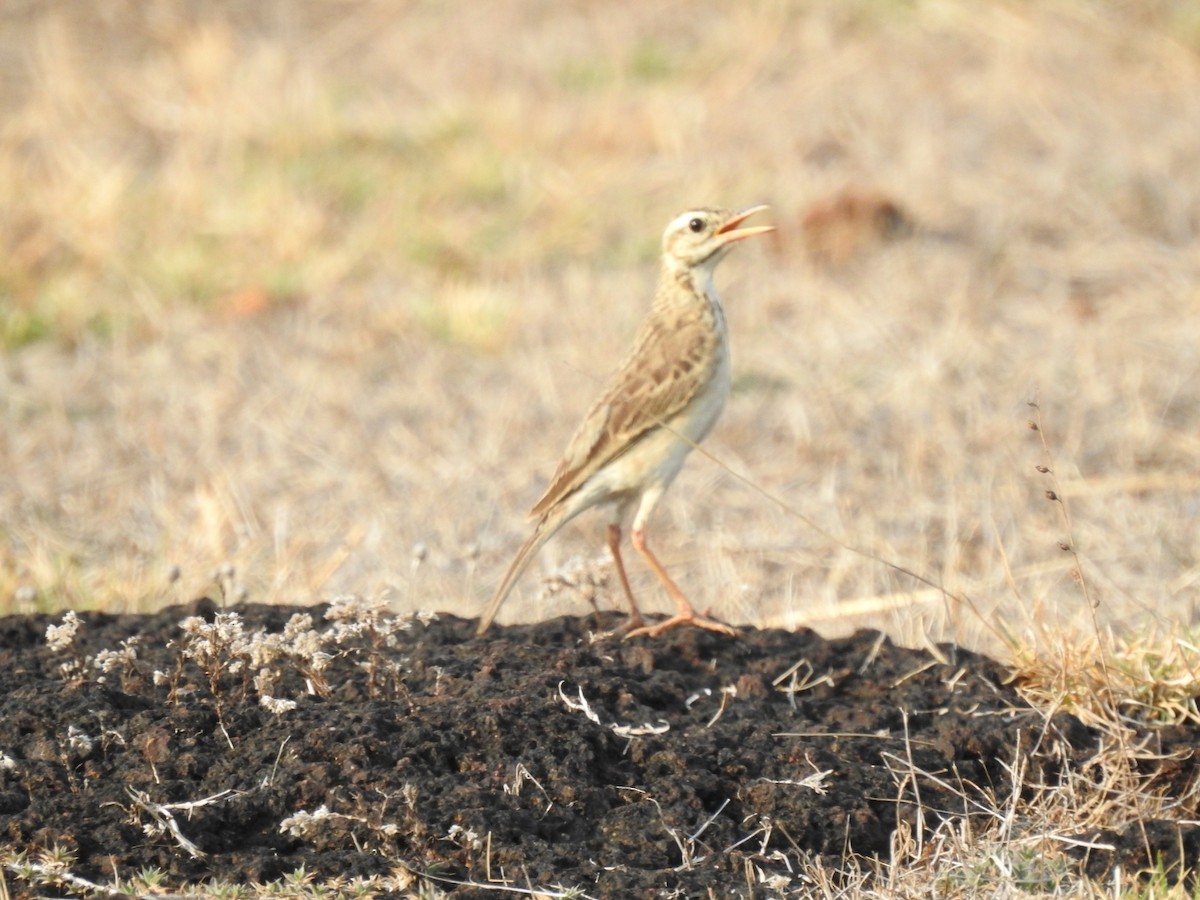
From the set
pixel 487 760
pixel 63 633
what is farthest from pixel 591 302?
pixel 487 760

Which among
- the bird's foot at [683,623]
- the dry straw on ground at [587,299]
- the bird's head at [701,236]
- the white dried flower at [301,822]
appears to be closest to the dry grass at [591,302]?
the dry straw on ground at [587,299]

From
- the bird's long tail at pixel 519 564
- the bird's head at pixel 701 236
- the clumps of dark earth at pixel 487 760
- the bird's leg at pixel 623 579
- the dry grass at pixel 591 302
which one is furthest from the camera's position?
the dry grass at pixel 591 302

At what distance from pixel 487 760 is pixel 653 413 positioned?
5.44ft

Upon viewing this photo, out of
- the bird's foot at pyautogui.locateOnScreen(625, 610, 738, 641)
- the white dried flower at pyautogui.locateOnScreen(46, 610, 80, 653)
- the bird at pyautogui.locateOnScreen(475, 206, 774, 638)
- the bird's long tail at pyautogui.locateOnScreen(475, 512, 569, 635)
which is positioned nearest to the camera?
the white dried flower at pyautogui.locateOnScreen(46, 610, 80, 653)

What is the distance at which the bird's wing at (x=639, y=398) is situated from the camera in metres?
5.26

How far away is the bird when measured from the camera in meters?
5.26

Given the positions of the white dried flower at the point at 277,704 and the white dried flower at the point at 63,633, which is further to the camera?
the white dried flower at the point at 63,633

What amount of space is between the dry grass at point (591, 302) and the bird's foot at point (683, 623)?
0.27 meters

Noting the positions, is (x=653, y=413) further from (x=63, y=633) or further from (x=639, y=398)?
(x=63, y=633)

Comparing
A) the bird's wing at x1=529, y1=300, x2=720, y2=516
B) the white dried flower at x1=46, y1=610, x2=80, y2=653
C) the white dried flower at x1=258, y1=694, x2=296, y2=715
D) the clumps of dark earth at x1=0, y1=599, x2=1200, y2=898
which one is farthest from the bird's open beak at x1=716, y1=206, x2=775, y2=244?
the white dried flower at x1=46, y1=610, x2=80, y2=653

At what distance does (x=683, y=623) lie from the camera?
4980 millimetres

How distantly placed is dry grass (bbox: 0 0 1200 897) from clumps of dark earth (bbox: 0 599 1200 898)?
50 cm

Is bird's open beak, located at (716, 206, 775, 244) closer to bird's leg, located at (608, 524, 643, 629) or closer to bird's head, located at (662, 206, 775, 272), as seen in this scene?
bird's head, located at (662, 206, 775, 272)

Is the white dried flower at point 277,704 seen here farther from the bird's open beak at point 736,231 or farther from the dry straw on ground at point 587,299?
the bird's open beak at point 736,231
